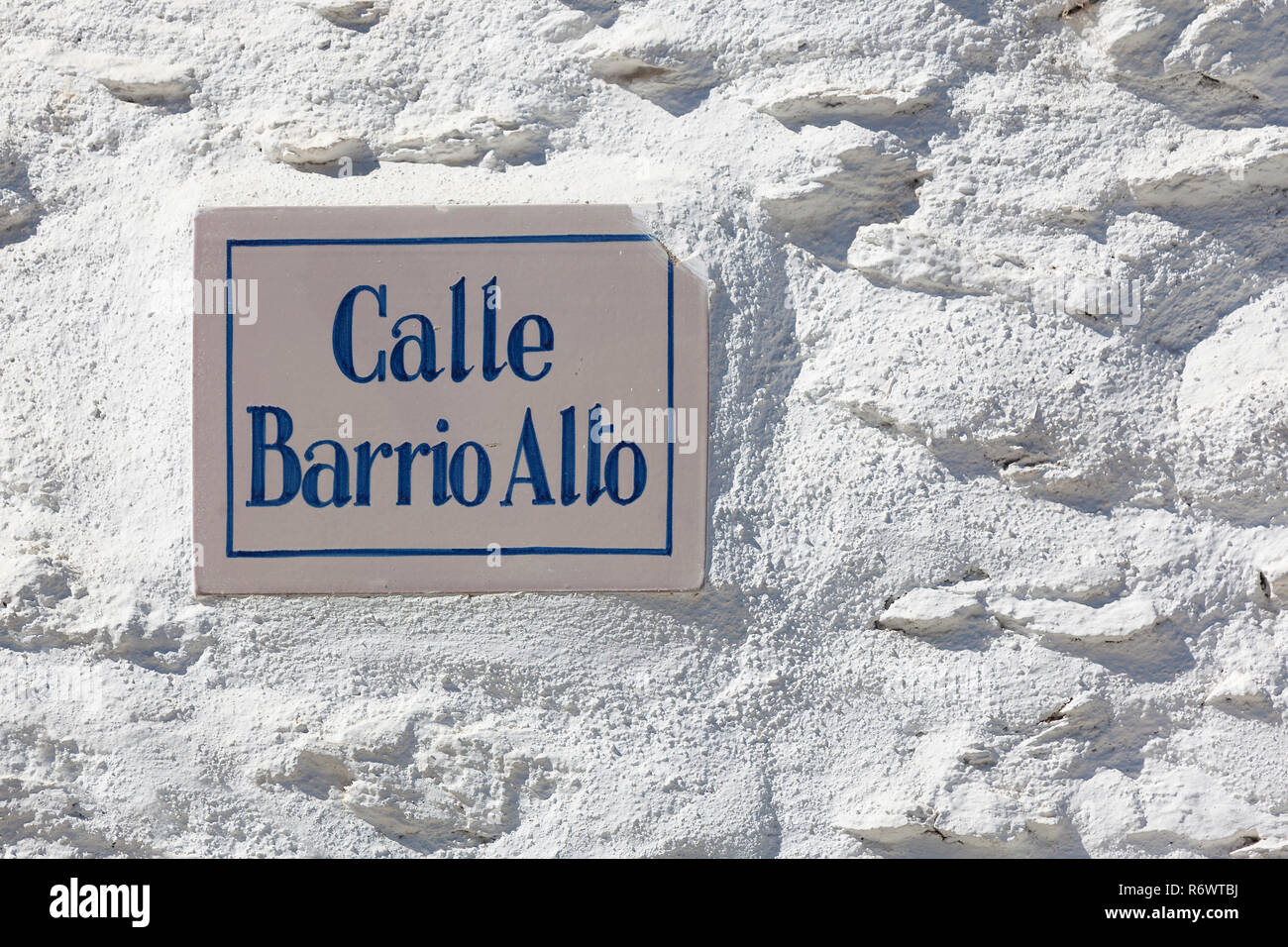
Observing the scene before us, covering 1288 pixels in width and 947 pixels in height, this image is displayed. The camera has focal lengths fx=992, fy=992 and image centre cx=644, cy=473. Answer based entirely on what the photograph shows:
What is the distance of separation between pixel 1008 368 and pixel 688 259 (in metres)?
0.39

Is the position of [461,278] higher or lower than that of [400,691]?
higher

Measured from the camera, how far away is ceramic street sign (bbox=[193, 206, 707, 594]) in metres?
1.14

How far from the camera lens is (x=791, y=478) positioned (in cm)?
Result: 115

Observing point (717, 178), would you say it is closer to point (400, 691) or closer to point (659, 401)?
point (659, 401)

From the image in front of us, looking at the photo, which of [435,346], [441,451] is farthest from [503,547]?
[435,346]

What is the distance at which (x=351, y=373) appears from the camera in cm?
115

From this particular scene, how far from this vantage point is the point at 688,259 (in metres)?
1.15

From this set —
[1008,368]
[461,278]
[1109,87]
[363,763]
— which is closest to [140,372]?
[461,278]

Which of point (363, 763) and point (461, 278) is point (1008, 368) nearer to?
point (461, 278)

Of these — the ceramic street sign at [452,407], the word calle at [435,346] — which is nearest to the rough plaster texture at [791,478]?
the ceramic street sign at [452,407]

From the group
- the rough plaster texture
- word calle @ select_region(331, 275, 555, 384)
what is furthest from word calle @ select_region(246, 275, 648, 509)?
the rough plaster texture

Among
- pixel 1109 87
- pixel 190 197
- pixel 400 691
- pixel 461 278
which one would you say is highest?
pixel 1109 87

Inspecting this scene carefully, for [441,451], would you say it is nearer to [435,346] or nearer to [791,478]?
[435,346]

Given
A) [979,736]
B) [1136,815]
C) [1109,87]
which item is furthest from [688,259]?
[1136,815]
